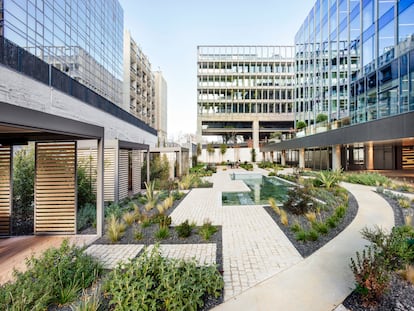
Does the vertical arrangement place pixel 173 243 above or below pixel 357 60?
below

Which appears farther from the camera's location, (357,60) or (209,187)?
(357,60)

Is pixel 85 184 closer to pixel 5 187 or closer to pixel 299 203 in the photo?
pixel 5 187

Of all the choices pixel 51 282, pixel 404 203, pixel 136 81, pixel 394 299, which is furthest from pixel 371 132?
pixel 136 81

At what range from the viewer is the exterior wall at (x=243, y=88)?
52.1 metres

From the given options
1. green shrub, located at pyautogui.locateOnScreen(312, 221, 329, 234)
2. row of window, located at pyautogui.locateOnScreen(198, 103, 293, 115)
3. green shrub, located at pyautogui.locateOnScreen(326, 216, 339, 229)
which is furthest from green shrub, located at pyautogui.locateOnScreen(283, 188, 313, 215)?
row of window, located at pyautogui.locateOnScreen(198, 103, 293, 115)

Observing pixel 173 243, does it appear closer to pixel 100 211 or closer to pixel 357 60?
pixel 100 211

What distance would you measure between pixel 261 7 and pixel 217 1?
4.24 metres

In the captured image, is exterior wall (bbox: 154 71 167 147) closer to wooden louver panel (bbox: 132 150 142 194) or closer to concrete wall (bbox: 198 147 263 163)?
concrete wall (bbox: 198 147 263 163)

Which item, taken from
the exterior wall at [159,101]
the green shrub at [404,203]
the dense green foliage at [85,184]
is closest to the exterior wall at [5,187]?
the dense green foliage at [85,184]

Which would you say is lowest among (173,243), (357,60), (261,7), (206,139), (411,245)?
(173,243)

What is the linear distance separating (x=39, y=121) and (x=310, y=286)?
5.78 metres

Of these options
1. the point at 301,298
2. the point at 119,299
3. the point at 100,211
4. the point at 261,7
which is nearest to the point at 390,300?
the point at 301,298

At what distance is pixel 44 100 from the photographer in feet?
33.1

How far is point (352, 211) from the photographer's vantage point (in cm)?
842
